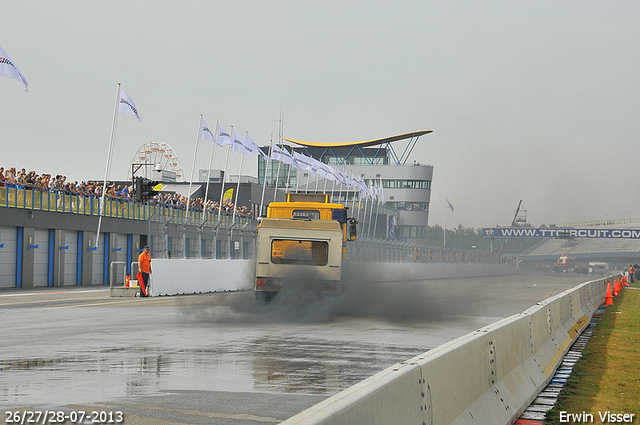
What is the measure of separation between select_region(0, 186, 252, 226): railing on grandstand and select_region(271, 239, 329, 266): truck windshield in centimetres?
1111

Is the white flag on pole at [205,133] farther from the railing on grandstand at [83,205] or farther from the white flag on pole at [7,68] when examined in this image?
the white flag on pole at [7,68]

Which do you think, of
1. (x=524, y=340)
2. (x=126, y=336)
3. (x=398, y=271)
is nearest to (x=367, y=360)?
(x=524, y=340)

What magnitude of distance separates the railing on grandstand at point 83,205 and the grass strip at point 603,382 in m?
19.8

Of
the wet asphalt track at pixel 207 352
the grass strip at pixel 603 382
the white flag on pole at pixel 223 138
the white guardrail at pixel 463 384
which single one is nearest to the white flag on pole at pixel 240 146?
the white flag on pole at pixel 223 138

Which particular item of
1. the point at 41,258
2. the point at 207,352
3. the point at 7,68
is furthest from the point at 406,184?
the point at 207,352

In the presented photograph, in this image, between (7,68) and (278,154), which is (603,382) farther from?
(278,154)

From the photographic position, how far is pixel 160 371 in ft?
33.8

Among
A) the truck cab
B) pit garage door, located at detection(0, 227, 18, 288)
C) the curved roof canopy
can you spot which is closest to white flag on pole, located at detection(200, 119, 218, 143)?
pit garage door, located at detection(0, 227, 18, 288)

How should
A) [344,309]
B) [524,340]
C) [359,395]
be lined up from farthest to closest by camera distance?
[344,309] → [524,340] → [359,395]

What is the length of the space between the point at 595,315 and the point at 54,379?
19592 millimetres

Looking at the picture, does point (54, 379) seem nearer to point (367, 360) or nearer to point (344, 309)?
point (367, 360)

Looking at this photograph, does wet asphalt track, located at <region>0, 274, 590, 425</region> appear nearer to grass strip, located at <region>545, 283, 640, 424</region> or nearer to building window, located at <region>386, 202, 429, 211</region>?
grass strip, located at <region>545, 283, 640, 424</region>

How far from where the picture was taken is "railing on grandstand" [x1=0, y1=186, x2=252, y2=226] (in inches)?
1457

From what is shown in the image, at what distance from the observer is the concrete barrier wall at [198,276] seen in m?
31.3
